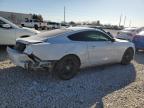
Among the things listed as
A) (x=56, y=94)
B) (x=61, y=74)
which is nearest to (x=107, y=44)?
(x=61, y=74)

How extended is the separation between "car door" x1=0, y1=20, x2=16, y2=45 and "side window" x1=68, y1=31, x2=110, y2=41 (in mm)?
3821

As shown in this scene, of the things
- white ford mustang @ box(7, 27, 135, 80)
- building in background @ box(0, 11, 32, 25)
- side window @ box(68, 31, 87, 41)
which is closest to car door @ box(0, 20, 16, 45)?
white ford mustang @ box(7, 27, 135, 80)

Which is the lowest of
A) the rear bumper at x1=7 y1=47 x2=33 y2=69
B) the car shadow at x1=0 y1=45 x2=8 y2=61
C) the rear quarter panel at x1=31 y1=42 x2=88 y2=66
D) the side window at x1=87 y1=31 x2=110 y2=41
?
the car shadow at x1=0 y1=45 x2=8 y2=61

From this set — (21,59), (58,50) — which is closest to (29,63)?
(21,59)

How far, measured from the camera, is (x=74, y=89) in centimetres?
516

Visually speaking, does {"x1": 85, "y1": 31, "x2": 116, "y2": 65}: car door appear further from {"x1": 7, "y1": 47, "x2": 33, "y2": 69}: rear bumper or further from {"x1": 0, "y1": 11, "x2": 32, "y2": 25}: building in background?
{"x1": 0, "y1": 11, "x2": 32, "y2": 25}: building in background

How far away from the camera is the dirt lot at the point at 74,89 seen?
14.3 feet

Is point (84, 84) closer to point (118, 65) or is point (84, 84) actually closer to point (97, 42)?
point (97, 42)

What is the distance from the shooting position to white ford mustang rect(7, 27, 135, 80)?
5309 mm

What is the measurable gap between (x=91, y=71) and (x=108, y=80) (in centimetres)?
90

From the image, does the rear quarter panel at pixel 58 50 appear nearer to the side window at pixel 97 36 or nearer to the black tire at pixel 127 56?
the side window at pixel 97 36

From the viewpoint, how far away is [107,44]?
6.85 meters

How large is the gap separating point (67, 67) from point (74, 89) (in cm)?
79

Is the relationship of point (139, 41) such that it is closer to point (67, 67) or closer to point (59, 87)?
point (67, 67)
